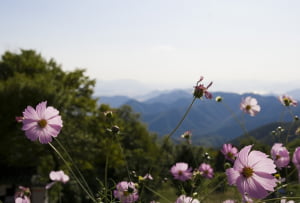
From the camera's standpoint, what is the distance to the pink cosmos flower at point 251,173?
2.65 ft

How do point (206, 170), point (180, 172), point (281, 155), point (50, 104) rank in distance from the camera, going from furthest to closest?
point (50, 104) < point (206, 170) < point (180, 172) < point (281, 155)

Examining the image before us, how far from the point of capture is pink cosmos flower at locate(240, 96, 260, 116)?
2205 mm

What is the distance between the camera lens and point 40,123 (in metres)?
1.16

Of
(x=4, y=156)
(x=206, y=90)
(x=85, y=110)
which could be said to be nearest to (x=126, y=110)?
(x=85, y=110)

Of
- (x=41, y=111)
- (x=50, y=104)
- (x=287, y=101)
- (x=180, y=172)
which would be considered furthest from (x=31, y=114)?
(x=50, y=104)

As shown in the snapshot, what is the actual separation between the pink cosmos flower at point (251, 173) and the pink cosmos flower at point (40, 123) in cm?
57

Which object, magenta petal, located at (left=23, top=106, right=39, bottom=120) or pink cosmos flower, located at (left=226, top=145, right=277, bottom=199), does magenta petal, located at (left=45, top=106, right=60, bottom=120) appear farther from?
pink cosmos flower, located at (left=226, top=145, right=277, bottom=199)

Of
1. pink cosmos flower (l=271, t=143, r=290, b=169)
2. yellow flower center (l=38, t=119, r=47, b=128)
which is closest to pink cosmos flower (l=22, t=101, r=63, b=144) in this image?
yellow flower center (l=38, t=119, r=47, b=128)

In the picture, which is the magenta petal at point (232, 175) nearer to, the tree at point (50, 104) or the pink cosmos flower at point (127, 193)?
the pink cosmos flower at point (127, 193)

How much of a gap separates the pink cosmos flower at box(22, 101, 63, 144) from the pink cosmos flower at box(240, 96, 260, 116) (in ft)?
4.39

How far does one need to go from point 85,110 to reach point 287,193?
49.9 feet

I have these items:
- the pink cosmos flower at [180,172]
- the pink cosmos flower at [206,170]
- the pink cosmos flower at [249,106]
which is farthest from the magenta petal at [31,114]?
the pink cosmos flower at [249,106]

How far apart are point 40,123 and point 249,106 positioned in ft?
4.98

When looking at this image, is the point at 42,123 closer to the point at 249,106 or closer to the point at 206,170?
the point at 206,170
